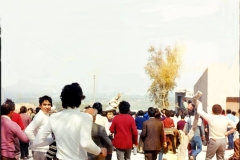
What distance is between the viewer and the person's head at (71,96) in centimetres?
506

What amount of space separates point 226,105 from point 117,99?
1084 centimetres

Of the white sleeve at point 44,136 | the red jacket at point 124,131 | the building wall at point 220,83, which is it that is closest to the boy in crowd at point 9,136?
the white sleeve at point 44,136

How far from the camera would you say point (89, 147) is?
4.82 metres

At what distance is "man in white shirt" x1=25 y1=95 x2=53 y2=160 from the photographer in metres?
6.04

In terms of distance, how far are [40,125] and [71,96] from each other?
5.73 feet

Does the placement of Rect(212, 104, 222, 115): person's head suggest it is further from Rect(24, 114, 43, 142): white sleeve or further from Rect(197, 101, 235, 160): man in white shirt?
Rect(24, 114, 43, 142): white sleeve

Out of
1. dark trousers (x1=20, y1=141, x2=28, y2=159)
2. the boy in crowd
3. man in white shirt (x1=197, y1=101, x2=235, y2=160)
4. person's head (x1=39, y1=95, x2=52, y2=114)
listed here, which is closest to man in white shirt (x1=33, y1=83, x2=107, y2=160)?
the boy in crowd

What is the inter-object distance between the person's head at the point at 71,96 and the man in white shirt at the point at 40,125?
898 mm

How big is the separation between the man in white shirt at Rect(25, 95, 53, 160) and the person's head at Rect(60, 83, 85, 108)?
0.90m

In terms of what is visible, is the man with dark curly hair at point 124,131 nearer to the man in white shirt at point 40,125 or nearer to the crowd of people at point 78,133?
the crowd of people at point 78,133

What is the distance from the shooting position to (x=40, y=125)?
6.69 m

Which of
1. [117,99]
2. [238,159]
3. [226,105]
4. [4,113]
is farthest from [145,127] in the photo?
[226,105]

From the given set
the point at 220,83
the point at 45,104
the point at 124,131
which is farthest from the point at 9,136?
the point at 220,83

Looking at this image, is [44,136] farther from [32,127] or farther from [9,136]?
[9,136]
